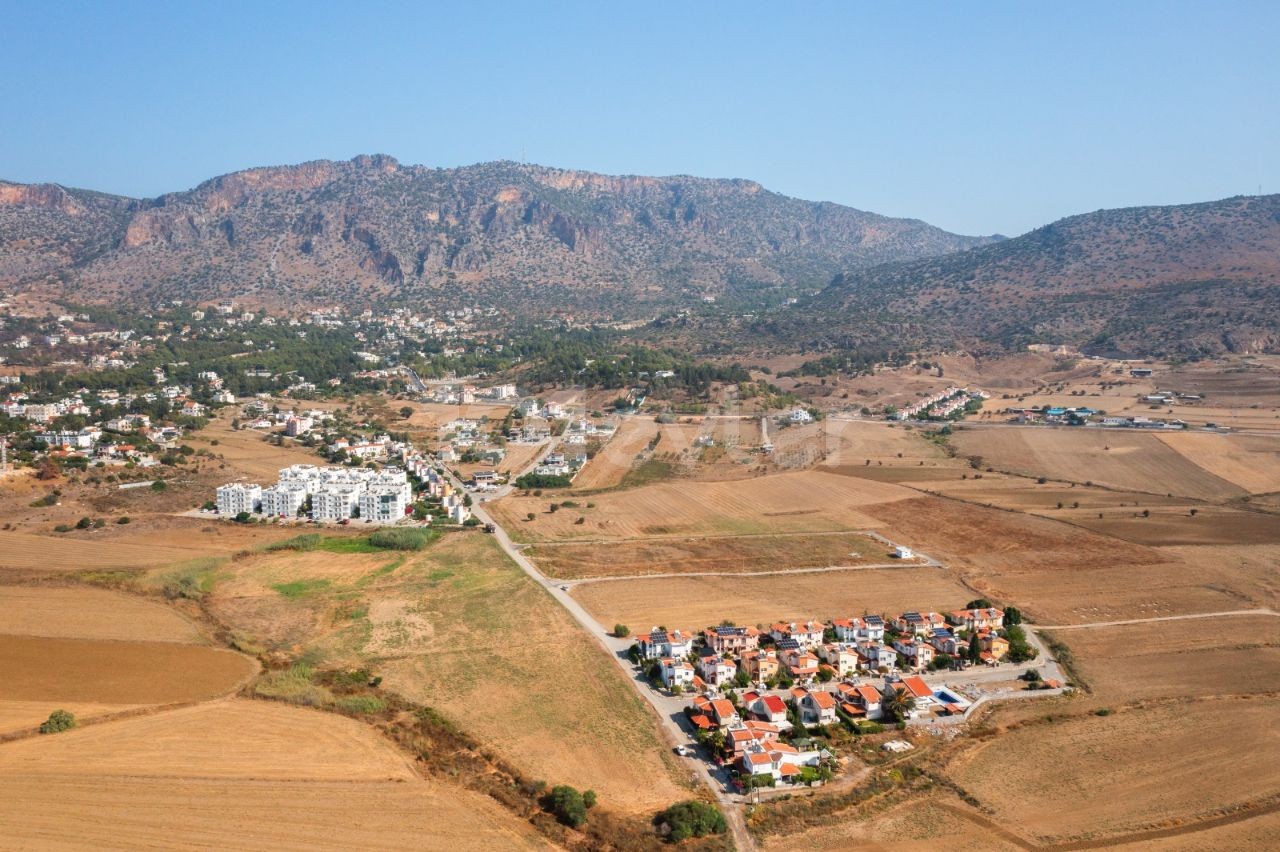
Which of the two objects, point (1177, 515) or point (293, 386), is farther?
point (293, 386)

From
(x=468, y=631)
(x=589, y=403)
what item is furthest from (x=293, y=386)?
(x=468, y=631)

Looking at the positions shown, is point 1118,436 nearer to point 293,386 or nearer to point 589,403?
point 589,403

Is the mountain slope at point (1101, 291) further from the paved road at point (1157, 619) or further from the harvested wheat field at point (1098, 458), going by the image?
the paved road at point (1157, 619)

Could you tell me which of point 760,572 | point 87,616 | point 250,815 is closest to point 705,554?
point 760,572

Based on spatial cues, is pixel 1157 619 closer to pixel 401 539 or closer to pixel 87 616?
pixel 401 539

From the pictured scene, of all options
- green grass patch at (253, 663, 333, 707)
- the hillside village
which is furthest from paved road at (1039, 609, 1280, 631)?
green grass patch at (253, 663, 333, 707)

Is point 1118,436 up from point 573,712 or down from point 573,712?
up
